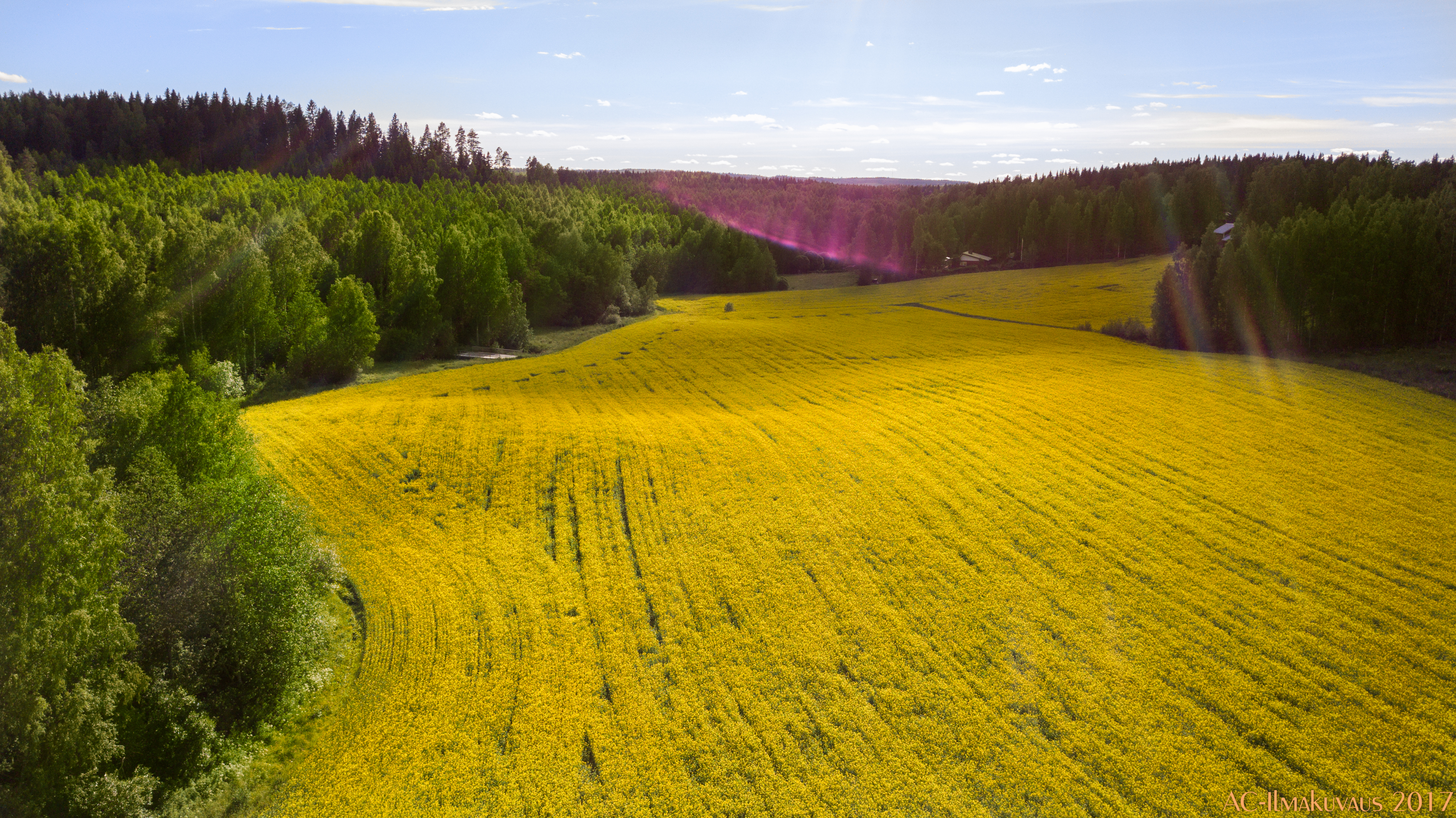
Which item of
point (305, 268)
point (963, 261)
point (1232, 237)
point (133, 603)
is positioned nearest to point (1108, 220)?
point (963, 261)

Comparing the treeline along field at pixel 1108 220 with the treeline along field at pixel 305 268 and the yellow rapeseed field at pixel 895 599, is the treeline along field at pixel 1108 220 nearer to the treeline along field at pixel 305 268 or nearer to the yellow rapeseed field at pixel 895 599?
the treeline along field at pixel 305 268

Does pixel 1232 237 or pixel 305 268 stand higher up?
pixel 1232 237

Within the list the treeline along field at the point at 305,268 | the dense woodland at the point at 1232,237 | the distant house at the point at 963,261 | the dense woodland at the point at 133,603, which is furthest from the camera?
the distant house at the point at 963,261

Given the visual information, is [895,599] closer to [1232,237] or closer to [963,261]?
[1232,237]

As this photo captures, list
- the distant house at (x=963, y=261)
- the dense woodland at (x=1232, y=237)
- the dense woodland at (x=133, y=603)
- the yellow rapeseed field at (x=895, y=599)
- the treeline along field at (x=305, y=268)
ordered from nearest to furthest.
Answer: the dense woodland at (x=133, y=603)
the yellow rapeseed field at (x=895, y=599)
the treeline along field at (x=305, y=268)
the dense woodland at (x=1232, y=237)
the distant house at (x=963, y=261)

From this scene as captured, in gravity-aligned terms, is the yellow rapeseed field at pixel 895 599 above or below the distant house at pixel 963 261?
below

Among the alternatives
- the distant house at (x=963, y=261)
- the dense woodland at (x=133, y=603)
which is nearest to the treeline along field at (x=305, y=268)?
the dense woodland at (x=133, y=603)

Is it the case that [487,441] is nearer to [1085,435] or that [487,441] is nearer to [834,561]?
[834,561]

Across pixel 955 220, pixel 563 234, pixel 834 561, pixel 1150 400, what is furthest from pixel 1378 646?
pixel 955 220

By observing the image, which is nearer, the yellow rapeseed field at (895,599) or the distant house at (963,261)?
the yellow rapeseed field at (895,599)
